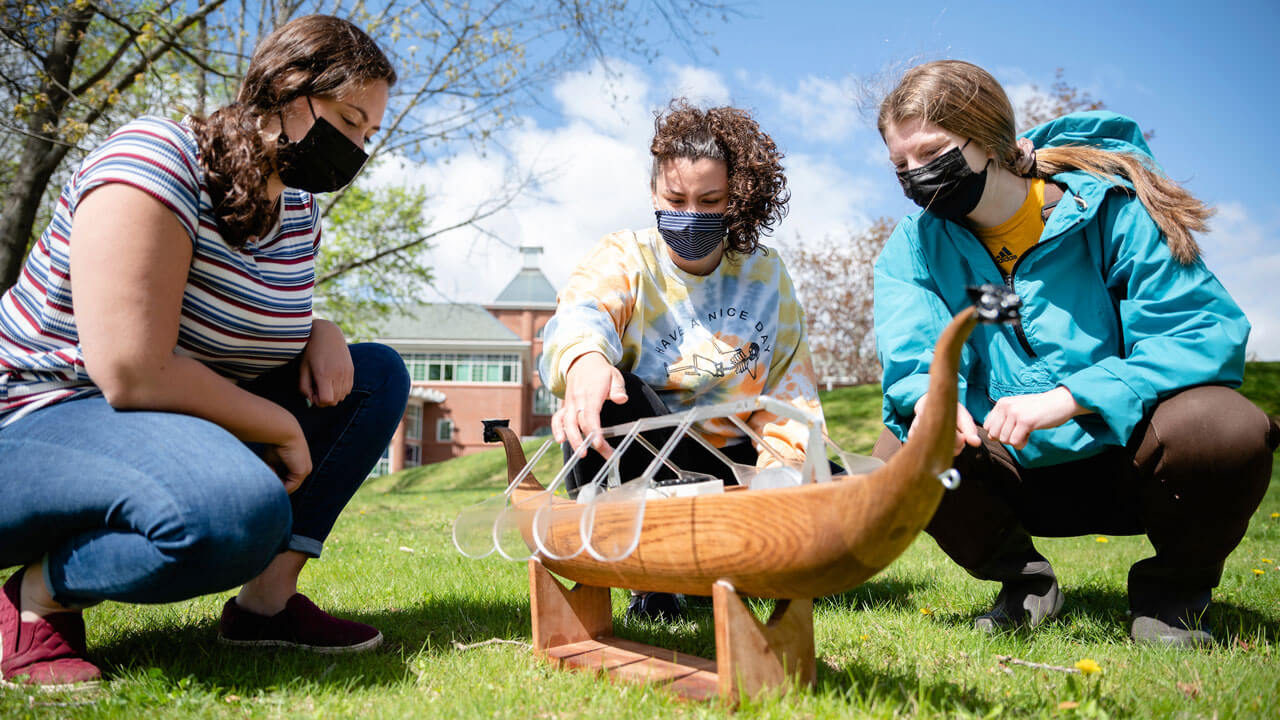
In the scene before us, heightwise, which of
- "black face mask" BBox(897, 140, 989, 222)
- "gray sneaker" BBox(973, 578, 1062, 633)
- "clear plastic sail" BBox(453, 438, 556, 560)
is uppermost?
"black face mask" BBox(897, 140, 989, 222)

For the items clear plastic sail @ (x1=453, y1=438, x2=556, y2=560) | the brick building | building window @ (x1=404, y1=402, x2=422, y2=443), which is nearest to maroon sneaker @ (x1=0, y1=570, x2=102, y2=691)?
clear plastic sail @ (x1=453, y1=438, x2=556, y2=560)

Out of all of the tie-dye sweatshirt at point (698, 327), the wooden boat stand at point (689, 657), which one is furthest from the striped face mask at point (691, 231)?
the wooden boat stand at point (689, 657)

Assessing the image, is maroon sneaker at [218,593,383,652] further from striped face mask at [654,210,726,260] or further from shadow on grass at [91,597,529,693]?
striped face mask at [654,210,726,260]

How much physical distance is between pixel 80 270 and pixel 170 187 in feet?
0.89

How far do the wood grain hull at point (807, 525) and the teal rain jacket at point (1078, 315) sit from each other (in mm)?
970

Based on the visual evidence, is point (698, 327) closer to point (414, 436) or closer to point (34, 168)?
point (34, 168)

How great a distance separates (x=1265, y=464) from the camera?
7.54 feet

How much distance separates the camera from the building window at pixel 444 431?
43812 mm

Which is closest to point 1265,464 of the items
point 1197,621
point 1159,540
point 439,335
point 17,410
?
point 1159,540

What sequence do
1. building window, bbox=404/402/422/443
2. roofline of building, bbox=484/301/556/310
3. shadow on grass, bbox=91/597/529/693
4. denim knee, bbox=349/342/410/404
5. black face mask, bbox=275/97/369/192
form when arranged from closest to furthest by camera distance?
1. shadow on grass, bbox=91/597/529/693
2. black face mask, bbox=275/97/369/192
3. denim knee, bbox=349/342/410/404
4. building window, bbox=404/402/422/443
5. roofline of building, bbox=484/301/556/310

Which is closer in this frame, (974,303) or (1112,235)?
(974,303)

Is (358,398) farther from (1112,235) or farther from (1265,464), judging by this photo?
(1265,464)

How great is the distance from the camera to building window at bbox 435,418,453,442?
43812 millimetres

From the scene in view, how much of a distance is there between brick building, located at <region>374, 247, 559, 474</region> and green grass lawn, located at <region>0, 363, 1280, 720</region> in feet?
130
